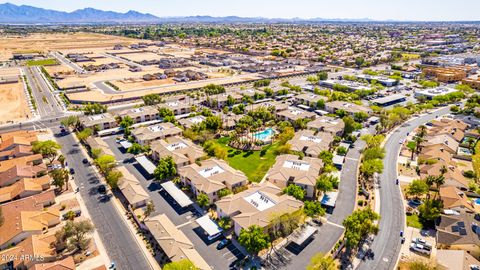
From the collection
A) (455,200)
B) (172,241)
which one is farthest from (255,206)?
(455,200)

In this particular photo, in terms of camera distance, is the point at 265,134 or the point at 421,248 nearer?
the point at 421,248

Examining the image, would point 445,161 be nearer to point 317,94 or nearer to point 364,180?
point 364,180

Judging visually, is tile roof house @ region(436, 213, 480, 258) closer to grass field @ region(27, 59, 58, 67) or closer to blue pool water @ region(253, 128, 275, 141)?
blue pool water @ region(253, 128, 275, 141)

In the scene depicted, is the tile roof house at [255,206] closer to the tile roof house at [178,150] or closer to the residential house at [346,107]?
the tile roof house at [178,150]

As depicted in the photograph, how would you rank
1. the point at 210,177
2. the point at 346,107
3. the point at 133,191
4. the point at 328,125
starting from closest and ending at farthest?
the point at 133,191
the point at 210,177
the point at 328,125
the point at 346,107

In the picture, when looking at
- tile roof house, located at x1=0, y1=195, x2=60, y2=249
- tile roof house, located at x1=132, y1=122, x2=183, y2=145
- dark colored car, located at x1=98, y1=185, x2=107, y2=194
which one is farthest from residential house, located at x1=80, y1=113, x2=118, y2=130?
tile roof house, located at x1=0, y1=195, x2=60, y2=249

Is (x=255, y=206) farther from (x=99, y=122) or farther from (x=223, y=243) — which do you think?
(x=99, y=122)

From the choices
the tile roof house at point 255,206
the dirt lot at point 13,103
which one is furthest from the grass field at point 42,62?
the tile roof house at point 255,206
